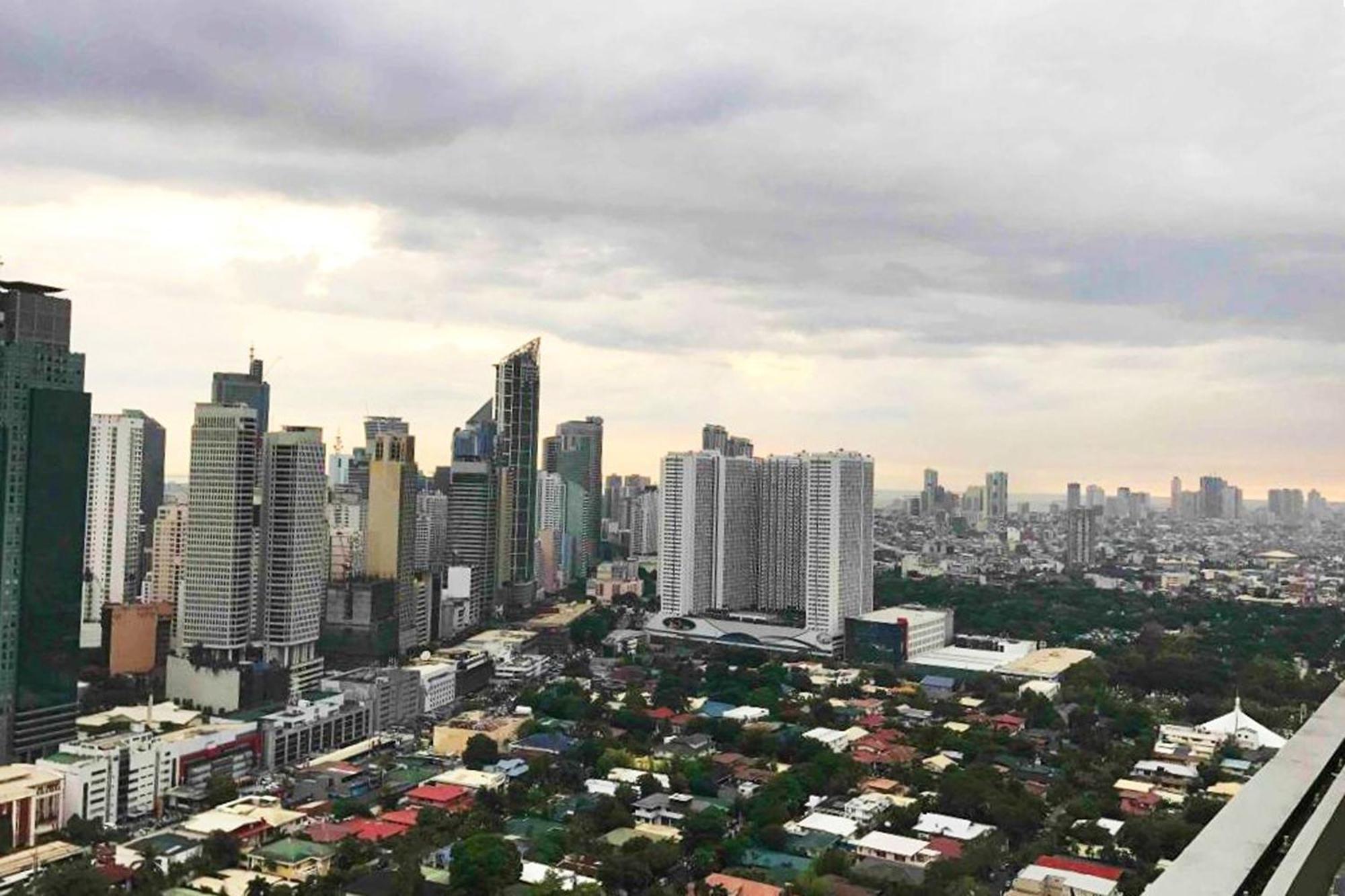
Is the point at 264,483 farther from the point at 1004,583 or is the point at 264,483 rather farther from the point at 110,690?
the point at 1004,583

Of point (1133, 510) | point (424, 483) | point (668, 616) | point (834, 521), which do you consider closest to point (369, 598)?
point (668, 616)

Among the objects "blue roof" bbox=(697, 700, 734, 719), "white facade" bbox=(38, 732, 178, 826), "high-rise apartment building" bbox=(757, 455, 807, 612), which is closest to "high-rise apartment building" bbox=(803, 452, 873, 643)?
"high-rise apartment building" bbox=(757, 455, 807, 612)

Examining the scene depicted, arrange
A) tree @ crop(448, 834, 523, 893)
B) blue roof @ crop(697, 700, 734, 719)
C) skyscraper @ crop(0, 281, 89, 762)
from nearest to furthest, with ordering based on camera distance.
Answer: tree @ crop(448, 834, 523, 893), skyscraper @ crop(0, 281, 89, 762), blue roof @ crop(697, 700, 734, 719)

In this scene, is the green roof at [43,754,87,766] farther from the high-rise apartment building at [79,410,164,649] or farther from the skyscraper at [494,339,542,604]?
the skyscraper at [494,339,542,604]

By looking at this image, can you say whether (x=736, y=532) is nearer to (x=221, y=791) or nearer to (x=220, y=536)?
(x=220, y=536)

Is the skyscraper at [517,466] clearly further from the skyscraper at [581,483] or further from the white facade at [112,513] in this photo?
the white facade at [112,513]

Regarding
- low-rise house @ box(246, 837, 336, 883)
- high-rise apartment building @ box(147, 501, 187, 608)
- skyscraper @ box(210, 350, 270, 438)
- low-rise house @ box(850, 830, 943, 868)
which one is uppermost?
skyscraper @ box(210, 350, 270, 438)

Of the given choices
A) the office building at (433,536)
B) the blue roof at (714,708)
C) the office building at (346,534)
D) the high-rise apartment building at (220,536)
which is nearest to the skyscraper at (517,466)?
the office building at (433,536)

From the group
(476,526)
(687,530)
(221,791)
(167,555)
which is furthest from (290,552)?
(476,526)
